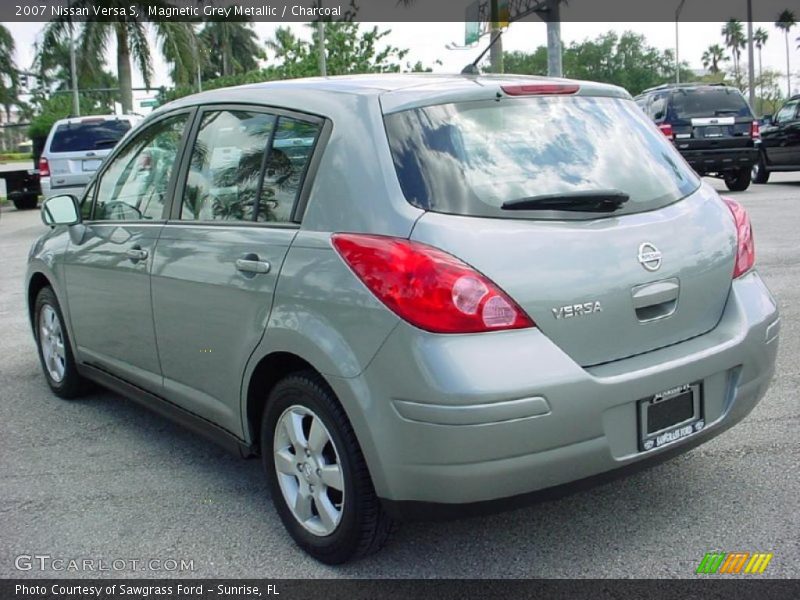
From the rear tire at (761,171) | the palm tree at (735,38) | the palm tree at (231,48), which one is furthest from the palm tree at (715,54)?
the rear tire at (761,171)

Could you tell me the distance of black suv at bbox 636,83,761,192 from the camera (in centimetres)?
1571

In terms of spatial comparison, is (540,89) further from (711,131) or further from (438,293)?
(711,131)

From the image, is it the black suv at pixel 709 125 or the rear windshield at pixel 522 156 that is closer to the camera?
the rear windshield at pixel 522 156

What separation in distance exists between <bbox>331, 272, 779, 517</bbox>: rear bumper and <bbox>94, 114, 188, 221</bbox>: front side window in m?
1.76

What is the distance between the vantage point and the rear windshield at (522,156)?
115 inches

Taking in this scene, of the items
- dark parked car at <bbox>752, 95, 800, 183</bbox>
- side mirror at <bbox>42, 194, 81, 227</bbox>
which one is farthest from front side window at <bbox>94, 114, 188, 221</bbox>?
dark parked car at <bbox>752, 95, 800, 183</bbox>

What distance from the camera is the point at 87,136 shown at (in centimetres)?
1563

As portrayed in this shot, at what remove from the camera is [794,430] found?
4164mm

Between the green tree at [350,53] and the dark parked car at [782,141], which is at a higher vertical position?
the green tree at [350,53]

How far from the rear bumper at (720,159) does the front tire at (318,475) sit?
44.9 feet

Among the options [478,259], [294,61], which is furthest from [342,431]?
[294,61]

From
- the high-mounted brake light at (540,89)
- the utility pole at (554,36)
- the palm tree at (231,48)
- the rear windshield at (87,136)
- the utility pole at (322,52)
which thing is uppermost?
the palm tree at (231,48)

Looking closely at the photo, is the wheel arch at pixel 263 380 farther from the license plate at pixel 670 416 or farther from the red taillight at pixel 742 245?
the red taillight at pixel 742 245

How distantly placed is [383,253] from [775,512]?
5.96 ft
